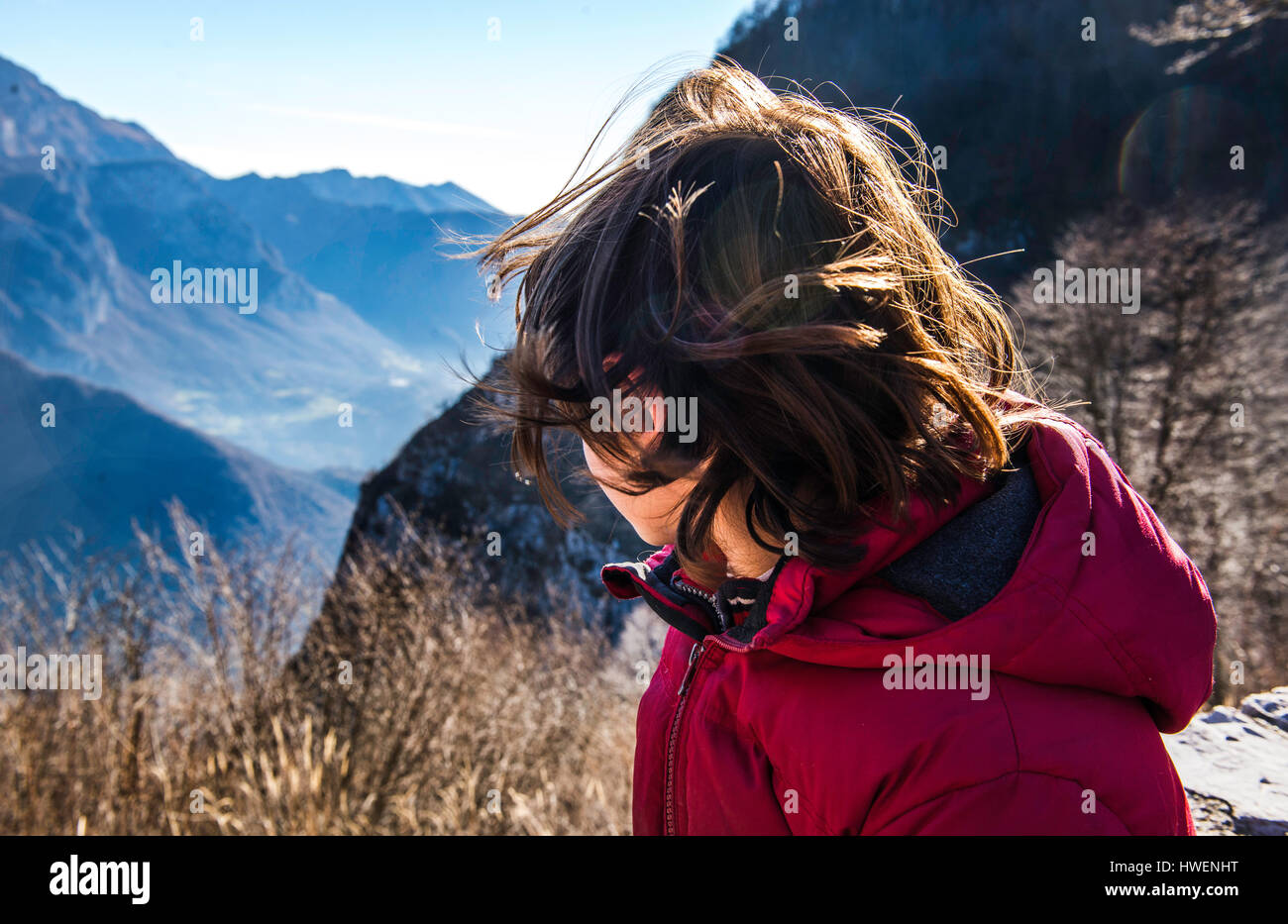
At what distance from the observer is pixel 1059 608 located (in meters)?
0.92

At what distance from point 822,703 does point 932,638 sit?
0.18 metres

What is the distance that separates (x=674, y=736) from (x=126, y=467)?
90647mm

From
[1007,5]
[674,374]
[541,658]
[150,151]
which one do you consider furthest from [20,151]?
[674,374]

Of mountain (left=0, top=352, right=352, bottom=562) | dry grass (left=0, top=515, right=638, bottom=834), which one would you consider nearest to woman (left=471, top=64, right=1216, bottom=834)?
dry grass (left=0, top=515, right=638, bottom=834)

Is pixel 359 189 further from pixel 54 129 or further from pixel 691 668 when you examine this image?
pixel 691 668

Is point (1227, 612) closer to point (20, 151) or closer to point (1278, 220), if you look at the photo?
point (1278, 220)

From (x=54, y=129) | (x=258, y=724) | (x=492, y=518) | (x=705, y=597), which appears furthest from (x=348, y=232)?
(x=705, y=597)

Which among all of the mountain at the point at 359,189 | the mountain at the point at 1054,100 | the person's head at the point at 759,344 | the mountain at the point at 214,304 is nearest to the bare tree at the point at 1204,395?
the person's head at the point at 759,344

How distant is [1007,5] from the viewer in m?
34.6

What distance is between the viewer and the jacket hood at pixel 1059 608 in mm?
924

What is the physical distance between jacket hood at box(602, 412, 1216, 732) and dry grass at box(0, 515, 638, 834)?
299 centimetres

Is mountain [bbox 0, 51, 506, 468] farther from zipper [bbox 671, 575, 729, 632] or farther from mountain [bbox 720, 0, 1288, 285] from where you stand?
zipper [bbox 671, 575, 729, 632]

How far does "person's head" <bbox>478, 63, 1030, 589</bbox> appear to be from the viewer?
105 cm

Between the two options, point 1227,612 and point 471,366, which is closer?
point 471,366
